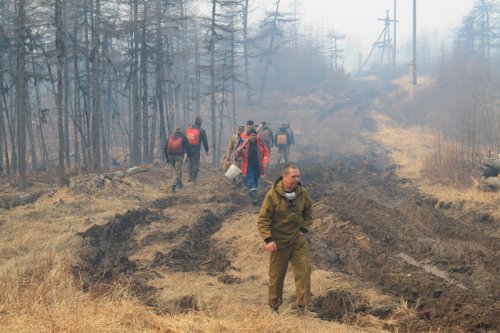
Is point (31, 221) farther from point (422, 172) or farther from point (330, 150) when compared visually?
point (330, 150)

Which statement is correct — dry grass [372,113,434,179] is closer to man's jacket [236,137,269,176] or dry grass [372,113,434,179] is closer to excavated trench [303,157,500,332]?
excavated trench [303,157,500,332]

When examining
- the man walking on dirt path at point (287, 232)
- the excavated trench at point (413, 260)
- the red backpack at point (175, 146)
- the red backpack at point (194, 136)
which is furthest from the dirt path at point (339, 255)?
the red backpack at point (194, 136)

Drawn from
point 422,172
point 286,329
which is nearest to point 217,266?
point 286,329

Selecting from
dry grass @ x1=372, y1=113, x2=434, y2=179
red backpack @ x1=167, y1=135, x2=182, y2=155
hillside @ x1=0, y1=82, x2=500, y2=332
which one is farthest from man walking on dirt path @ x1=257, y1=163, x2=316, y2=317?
dry grass @ x1=372, y1=113, x2=434, y2=179

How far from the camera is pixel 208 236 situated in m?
10.8

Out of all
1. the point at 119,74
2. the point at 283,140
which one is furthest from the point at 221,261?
the point at 119,74

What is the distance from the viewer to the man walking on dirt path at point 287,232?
6082mm

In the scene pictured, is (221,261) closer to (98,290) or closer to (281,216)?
(98,290)

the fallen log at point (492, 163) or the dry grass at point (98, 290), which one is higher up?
the fallen log at point (492, 163)

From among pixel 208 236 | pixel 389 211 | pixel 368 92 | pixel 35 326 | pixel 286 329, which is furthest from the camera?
pixel 368 92

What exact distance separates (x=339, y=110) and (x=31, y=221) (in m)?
41.1

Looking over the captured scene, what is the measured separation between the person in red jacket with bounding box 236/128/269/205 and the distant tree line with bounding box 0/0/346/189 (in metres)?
6.80

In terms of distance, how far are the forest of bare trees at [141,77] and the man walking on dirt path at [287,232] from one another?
11.4 metres

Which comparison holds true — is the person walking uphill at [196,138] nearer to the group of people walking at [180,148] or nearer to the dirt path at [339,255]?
the group of people walking at [180,148]
